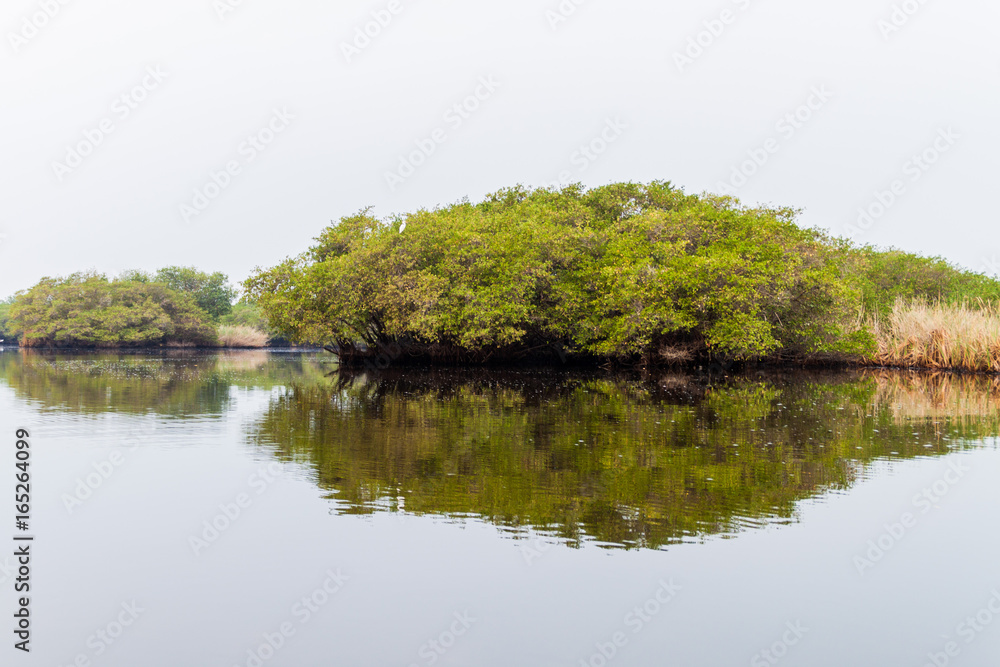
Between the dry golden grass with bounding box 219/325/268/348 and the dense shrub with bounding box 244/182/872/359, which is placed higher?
the dense shrub with bounding box 244/182/872/359

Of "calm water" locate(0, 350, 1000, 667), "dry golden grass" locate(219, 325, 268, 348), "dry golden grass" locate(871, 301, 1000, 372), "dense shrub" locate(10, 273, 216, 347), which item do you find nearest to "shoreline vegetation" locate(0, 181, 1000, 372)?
"dry golden grass" locate(871, 301, 1000, 372)

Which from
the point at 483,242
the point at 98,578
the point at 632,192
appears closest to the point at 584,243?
the point at 483,242

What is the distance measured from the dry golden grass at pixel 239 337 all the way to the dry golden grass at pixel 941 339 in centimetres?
5932

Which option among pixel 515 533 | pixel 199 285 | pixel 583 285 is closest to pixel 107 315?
pixel 199 285

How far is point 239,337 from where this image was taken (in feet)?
253

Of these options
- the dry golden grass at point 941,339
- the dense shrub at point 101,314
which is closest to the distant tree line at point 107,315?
the dense shrub at point 101,314

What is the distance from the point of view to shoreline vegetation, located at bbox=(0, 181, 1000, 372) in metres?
31.5

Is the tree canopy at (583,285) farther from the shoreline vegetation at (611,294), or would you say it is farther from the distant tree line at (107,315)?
the distant tree line at (107,315)

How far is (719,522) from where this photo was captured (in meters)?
7.95

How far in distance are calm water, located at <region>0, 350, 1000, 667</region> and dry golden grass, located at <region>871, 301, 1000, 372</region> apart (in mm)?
15726

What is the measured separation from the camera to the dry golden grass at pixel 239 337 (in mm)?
76688

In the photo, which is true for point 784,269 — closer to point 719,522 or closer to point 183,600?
point 719,522

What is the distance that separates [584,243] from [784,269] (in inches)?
358

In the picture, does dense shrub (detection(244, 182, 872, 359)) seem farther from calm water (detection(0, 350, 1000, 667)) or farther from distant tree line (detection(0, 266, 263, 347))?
distant tree line (detection(0, 266, 263, 347))
